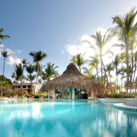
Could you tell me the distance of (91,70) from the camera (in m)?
22.2

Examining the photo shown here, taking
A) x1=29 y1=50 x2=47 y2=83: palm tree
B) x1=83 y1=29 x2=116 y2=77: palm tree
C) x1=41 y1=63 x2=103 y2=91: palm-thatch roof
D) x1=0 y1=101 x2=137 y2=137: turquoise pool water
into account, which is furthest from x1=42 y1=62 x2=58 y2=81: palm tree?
x1=0 y1=101 x2=137 y2=137: turquoise pool water

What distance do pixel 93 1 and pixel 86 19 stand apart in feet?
8.36

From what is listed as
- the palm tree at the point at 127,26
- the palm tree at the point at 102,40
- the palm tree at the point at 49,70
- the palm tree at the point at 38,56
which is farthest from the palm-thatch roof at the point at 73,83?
the palm tree at the point at 49,70

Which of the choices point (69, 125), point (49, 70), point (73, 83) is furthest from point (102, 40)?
point (49, 70)

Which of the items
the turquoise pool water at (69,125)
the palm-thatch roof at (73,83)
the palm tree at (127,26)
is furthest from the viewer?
the palm-thatch roof at (73,83)

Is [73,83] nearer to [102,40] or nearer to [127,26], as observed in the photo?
[102,40]

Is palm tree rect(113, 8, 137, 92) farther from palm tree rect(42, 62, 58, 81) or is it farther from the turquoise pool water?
palm tree rect(42, 62, 58, 81)

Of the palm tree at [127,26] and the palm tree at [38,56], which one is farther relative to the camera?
the palm tree at [38,56]

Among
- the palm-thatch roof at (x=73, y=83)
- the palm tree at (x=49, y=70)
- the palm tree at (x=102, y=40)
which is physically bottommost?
the palm-thatch roof at (x=73, y=83)

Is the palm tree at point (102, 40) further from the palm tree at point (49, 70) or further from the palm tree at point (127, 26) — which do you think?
the palm tree at point (49, 70)

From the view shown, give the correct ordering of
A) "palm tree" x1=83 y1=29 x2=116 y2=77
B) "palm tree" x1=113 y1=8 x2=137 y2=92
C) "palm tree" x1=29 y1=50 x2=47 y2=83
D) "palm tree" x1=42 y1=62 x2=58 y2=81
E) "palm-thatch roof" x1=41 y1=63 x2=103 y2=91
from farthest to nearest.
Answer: "palm tree" x1=42 y1=62 x2=58 y2=81 < "palm tree" x1=29 y1=50 x2=47 y2=83 < "palm tree" x1=83 y1=29 x2=116 y2=77 < "palm-thatch roof" x1=41 y1=63 x2=103 y2=91 < "palm tree" x1=113 y1=8 x2=137 y2=92

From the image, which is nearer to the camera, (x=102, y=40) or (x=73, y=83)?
(x=73, y=83)

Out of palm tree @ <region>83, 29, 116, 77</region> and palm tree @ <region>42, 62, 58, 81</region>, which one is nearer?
palm tree @ <region>83, 29, 116, 77</region>

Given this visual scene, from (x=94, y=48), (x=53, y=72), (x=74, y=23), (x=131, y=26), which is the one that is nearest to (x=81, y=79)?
(x=94, y=48)
